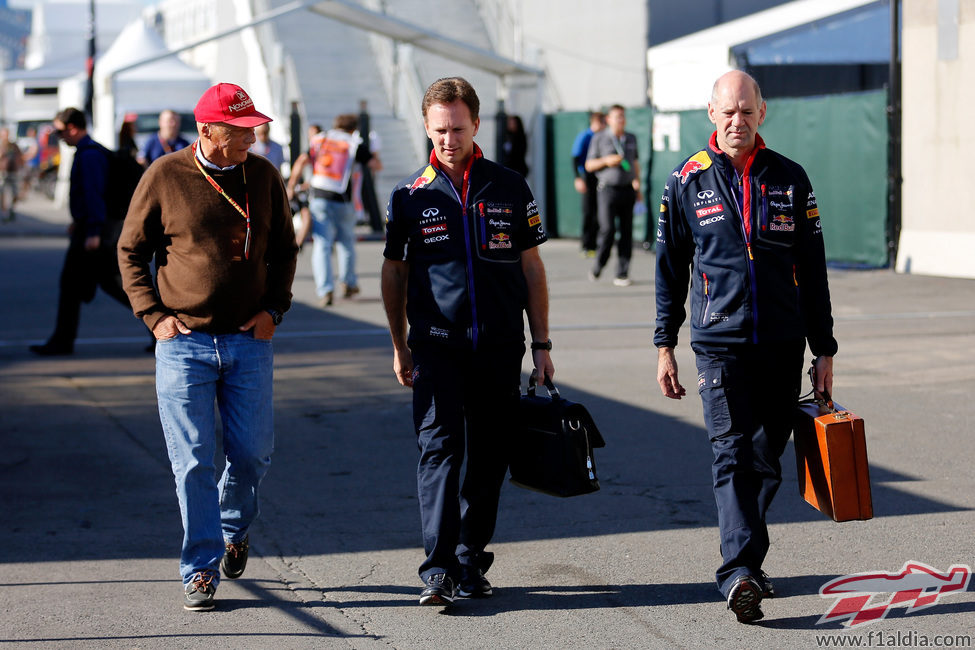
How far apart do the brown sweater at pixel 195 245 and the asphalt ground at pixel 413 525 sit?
1.14 m

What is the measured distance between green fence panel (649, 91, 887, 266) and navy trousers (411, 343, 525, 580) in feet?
42.3

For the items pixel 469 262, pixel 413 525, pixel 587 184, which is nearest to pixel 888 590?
pixel 469 262

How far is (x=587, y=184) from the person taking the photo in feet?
64.3

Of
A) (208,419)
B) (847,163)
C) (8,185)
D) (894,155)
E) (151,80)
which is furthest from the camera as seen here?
(151,80)

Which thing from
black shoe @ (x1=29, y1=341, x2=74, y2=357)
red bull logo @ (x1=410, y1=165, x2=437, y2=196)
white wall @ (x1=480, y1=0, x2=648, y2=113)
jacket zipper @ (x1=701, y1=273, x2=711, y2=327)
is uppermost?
white wall @ (x1=480, y1=0, x2=648, y2=113)

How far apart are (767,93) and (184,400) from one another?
20.6m

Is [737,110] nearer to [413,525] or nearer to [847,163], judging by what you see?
[413,525]

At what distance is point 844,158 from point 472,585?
13.5m

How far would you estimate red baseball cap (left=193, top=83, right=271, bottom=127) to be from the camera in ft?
16.2

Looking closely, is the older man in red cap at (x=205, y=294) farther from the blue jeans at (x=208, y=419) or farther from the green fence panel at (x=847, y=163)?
the green fence panel at (x=847, y=163)

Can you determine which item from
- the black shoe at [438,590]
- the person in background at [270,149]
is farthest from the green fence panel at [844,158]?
the black shoe at [438,590]

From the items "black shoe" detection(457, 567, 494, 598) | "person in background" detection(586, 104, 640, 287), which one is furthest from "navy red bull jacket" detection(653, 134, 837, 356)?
"person in background" detection(586, 104, 640, 287)

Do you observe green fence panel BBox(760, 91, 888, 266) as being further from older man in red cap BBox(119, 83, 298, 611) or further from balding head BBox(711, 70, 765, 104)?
older man in red cap BBox(119, 83, 298, 611)

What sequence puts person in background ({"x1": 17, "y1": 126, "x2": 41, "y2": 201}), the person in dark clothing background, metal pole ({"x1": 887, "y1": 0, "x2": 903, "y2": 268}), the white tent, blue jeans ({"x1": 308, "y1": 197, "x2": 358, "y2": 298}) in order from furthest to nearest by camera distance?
person in background ({"x1": 17, "y1": 126, "x2": 41, "y2": 201}) < the white tent < metal pole ({"x1": 887, "y1": 0, "x2": 903, "y2": 268}) < blue jeans ({"x1": 308, "y1": 197, "x2": 358, "y2": 298}) < the person in dark clothing background
